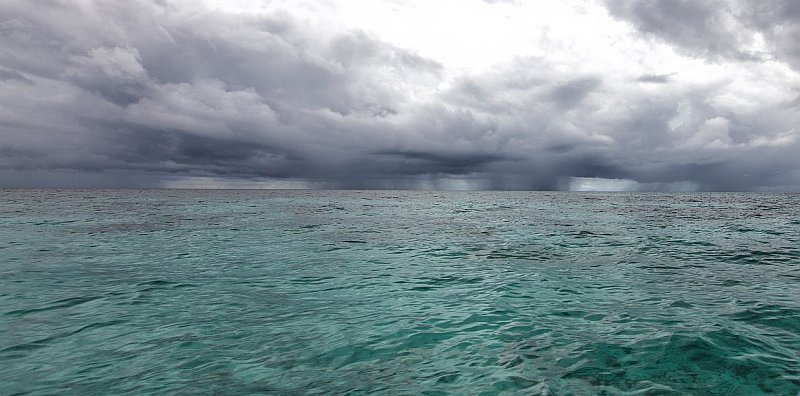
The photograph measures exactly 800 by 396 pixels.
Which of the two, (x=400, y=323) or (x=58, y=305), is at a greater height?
(x=400, y=323)

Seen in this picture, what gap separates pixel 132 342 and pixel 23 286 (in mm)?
9985

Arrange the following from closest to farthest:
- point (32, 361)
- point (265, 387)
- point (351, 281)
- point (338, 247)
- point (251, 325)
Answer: point (265, 387) → point (32, 361) → point (251, 325) → point (351, 281) → point (338, 247)

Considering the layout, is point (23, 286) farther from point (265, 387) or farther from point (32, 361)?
point (265, 387)

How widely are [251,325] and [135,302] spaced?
531 centimetres

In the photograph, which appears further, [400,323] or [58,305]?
[58,305]

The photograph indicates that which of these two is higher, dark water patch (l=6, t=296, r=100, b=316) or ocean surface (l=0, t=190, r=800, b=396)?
ocean surface (l=0, t=190, r=800, b=396)

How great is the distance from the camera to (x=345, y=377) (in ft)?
26.7

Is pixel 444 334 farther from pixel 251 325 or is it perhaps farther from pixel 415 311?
pixel 251 325

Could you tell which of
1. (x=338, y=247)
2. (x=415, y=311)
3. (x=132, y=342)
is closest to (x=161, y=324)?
(x=132, y=342)

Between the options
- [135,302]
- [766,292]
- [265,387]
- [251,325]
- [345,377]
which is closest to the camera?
[265,387]

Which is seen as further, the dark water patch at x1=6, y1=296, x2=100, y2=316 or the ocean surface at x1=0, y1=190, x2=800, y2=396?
the dark water patch at x1=6, y1=296, x2=100, y2=316

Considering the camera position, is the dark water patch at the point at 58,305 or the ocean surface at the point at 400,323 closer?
the ocean surface at the point at 400,323

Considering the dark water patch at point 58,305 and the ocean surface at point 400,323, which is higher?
the ocean surface at point 400,323

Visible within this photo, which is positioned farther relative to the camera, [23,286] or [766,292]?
[23,286]
